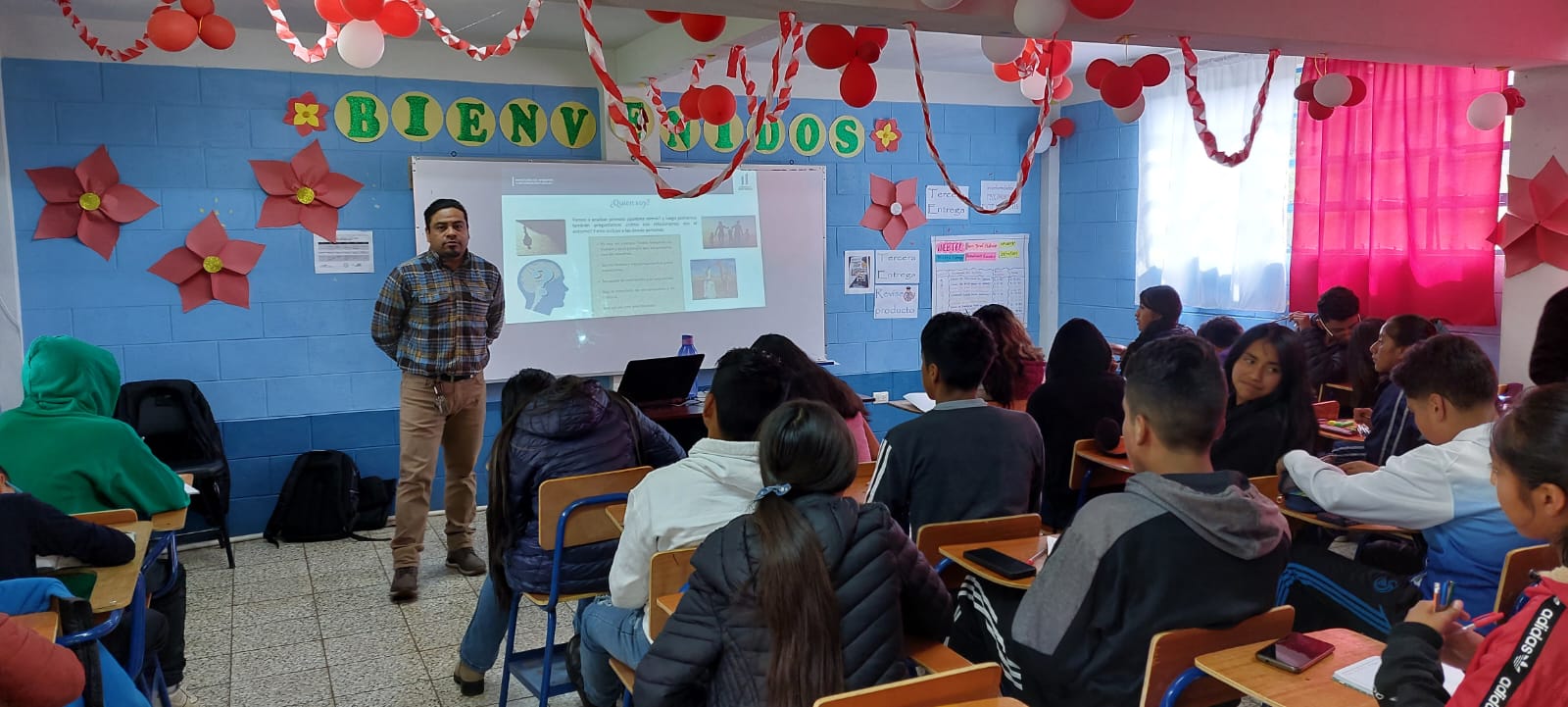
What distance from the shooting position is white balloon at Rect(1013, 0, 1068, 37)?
10.3ft

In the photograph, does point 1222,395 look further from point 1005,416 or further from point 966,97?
point 966,97

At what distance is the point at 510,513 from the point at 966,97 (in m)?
4.62

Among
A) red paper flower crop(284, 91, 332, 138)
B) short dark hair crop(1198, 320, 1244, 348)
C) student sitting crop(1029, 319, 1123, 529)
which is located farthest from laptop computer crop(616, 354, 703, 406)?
short dark hair crop(1198, 320, 1244, 348)

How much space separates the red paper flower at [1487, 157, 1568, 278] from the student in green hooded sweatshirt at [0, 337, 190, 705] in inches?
195

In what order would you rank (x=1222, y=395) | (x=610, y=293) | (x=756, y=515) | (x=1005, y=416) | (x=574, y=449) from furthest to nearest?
1. (x=610, y=293)
2. (x=574, y=449)
3. (x=1005, y=416)
4. (x=1222, y=395)
5. (x=756, y=515)

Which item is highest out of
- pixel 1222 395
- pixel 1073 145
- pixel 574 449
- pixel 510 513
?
pixel 1073 145

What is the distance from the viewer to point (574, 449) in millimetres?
2914

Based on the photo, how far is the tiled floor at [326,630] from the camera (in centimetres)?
327

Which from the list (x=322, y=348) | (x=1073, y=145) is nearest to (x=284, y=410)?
(x=322, y=348)

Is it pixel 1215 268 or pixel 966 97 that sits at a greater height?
pixel 966 97

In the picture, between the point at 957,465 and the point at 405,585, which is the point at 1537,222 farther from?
the point at 405,585

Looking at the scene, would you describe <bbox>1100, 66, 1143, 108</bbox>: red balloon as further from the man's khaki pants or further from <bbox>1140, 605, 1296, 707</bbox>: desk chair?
the man's khaki pants

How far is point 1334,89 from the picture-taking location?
13.1 feet

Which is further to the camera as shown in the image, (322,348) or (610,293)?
(610,293)
